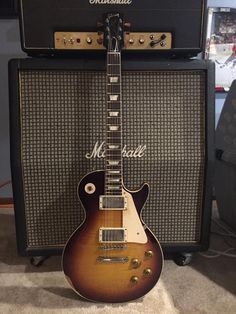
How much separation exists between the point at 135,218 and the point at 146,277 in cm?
17

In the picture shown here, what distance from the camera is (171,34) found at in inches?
40.8

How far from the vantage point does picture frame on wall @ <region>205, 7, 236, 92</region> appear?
154 cm

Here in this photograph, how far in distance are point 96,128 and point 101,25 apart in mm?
298

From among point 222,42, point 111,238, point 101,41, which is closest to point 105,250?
point 111,238

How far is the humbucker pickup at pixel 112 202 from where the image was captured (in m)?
0.98

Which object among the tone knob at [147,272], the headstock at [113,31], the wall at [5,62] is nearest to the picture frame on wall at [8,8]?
the wall at [5,62]

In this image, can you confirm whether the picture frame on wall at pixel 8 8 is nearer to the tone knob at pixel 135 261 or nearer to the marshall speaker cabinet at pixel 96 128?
the marshall speaker cabinet at pixel 96 128

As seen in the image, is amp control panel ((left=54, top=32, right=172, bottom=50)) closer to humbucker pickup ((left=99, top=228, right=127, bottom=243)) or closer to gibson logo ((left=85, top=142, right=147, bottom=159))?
gibson logo ((left=85, top=142, right=147, bottom=159))

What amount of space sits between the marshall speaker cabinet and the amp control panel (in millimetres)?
43

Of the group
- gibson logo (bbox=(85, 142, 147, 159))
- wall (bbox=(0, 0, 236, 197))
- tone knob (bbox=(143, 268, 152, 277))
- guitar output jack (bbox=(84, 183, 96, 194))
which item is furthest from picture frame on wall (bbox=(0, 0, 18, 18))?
tone knob (bbox=(143, 268, 152, 277))

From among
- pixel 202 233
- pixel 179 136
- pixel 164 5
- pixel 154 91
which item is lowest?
pixel 202 233

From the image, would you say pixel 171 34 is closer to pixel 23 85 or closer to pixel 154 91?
pixel 154 91

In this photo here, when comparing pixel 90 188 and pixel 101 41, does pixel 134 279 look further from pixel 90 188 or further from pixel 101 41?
pixel 101 41

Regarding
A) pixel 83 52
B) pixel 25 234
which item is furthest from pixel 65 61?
pixel 25 234
